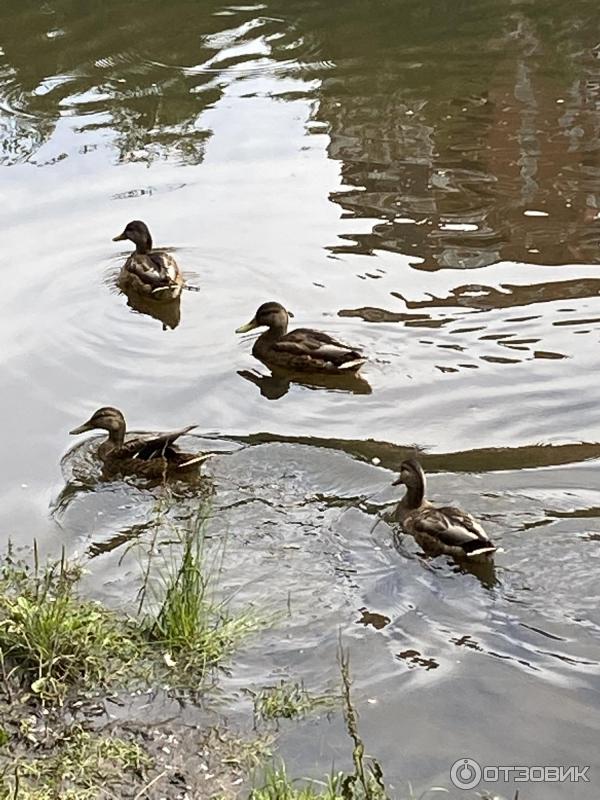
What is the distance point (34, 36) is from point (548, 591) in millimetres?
13280

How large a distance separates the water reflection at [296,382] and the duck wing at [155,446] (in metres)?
1.27

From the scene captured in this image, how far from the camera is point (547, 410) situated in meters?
7.88

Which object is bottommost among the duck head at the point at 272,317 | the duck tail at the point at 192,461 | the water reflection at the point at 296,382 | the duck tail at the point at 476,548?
the water reflection at the point at 296,382

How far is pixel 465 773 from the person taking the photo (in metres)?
4.88

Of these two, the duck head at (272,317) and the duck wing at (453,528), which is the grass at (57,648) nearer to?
the duck wing at (453,528)

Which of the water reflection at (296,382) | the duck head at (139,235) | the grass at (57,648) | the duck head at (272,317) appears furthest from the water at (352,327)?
the grass at (57,648)

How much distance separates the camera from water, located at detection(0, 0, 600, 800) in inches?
221

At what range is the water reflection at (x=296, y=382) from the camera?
8.54 m

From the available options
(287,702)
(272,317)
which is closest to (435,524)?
(287,702)

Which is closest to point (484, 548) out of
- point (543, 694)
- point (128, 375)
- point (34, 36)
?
point (543, 694)

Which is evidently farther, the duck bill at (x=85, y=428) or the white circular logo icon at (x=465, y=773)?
the duck bill at (x=85, y=428)

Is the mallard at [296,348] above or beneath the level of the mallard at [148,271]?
beneath

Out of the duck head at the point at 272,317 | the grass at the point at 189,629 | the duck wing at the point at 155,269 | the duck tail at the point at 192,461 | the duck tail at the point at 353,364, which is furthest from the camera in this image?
the duck wing at the point at 155,269

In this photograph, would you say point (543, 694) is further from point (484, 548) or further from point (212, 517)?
point (212, 517)
